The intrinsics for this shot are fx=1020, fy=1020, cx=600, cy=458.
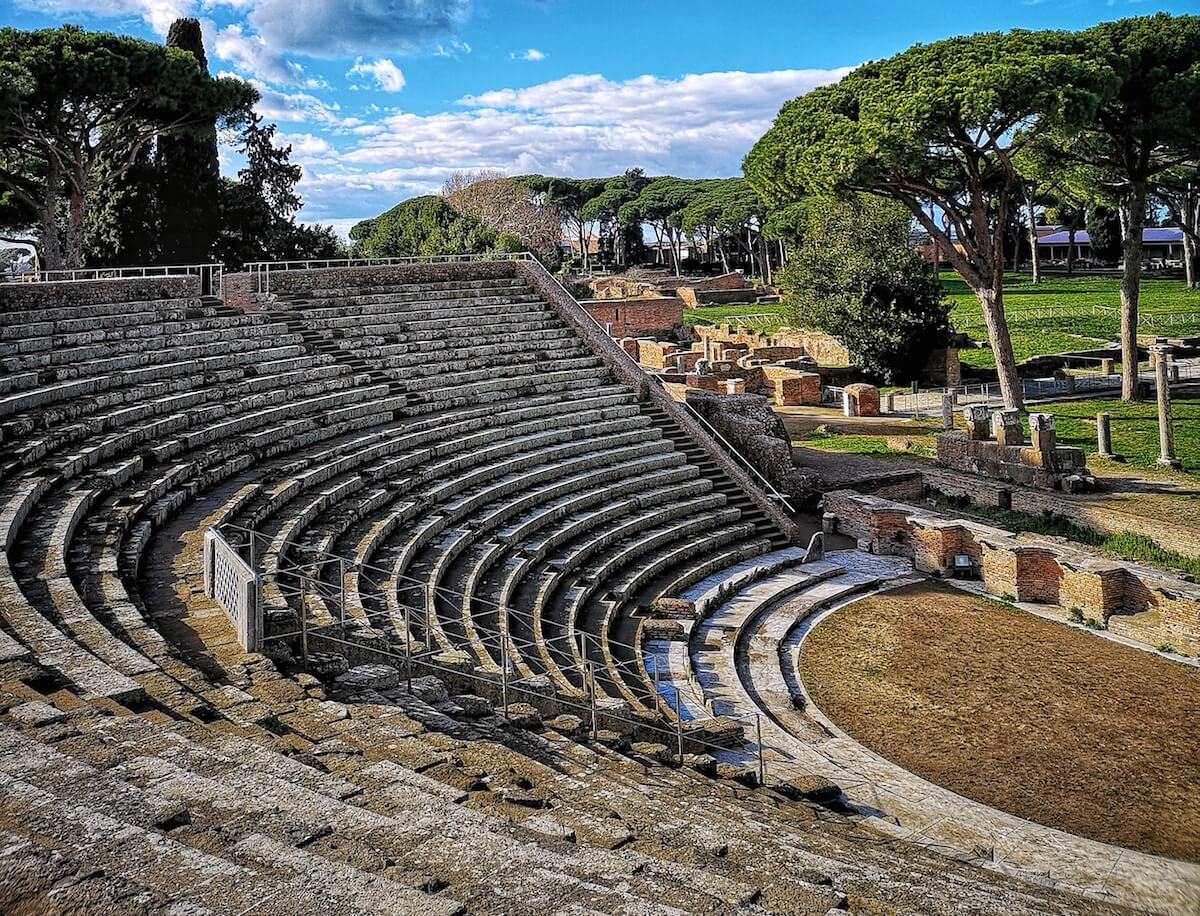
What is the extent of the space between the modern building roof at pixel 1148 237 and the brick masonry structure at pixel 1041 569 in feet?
216

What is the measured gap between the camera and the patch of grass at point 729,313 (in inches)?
1969

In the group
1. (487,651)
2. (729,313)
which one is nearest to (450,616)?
(487,651)

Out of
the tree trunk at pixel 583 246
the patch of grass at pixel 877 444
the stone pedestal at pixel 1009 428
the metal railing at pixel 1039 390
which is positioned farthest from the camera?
the tree trunk at pixel 583 246

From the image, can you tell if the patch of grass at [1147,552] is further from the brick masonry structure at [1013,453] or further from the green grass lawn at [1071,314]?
the green grass lawn at [1071,314]

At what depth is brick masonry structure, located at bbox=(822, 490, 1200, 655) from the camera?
13.3 m

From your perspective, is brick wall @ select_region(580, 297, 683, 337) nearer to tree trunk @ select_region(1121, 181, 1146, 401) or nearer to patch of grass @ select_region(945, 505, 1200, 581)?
tree trunk @ select_region(1121, 181, 1146, 401)

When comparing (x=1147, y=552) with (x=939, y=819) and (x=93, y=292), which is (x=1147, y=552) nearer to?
(x=939, y=819)

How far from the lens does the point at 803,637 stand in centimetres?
1388

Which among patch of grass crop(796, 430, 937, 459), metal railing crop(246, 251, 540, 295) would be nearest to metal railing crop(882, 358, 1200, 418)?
patch of grass crop(796, 430, 937, 459)

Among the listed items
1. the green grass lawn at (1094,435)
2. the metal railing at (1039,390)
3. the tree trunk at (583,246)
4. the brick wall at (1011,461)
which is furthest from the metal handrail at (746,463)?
the tree trunk at (583,246)

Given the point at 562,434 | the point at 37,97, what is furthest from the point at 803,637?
the point at 37,97

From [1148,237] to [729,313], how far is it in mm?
40529

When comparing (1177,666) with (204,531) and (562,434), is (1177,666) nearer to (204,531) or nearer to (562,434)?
(562,434)

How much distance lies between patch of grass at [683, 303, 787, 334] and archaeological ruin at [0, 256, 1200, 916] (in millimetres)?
27428
